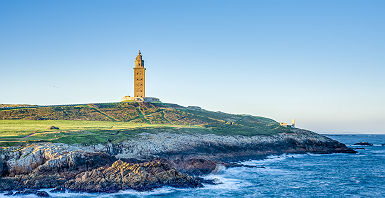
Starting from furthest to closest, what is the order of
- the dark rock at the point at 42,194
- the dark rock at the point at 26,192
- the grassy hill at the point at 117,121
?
the grassy hill at the point at 117,121 < the dark rock at the point at 26,192 < the dark rock at the point at 42,194

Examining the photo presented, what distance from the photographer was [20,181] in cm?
2989

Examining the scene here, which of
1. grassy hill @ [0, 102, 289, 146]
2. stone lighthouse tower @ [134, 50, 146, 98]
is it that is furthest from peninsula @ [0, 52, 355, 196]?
stone lighthouse tower @ [134, 50, 146, 98]

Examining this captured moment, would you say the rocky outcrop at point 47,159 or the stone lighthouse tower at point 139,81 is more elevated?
the stone lighthouse tower at point 139,81

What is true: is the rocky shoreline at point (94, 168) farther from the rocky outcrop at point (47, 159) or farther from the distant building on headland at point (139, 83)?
the distant building on headland at point (139, 83)

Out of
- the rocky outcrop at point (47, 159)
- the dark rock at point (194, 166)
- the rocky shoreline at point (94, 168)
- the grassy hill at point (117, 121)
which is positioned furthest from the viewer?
the grassy hill at point (117, 121)

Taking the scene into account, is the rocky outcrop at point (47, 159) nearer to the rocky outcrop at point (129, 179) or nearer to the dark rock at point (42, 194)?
the rocky outcrop at point (129, 179)

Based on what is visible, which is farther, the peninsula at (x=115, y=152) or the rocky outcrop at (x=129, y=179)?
the peninsula at (x=115, y=152)

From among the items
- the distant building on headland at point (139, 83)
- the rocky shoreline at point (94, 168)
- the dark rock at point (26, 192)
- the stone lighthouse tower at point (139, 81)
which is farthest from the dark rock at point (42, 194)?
the stone lighthouse tower at point (139, 81)

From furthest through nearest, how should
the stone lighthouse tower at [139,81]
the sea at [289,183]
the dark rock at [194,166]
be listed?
the stone lighthouse tower at [139,81], the dark rock at [194,166], the sea at [289,183]

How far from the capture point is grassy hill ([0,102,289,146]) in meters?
56.1

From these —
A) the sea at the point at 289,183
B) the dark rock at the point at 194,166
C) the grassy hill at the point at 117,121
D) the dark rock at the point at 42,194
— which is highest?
the grassy hill at the point at 117,121

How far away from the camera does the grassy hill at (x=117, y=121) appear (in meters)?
56.1

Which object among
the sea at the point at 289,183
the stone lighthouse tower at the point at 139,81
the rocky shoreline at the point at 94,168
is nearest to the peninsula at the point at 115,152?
the rocky shoreline at the point at 94,168

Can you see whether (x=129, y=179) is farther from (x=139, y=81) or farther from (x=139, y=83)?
(x=139, y=81)
